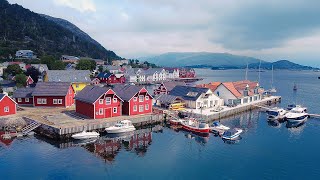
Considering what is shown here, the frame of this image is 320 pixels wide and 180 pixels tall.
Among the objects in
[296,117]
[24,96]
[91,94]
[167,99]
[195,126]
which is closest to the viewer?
[195,126]

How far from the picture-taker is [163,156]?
35.9 meters

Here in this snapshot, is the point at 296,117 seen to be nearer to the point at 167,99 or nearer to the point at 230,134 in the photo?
the point at 230,134

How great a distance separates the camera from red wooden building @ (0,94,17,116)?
47875mm

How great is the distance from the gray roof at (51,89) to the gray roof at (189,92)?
22.5 m

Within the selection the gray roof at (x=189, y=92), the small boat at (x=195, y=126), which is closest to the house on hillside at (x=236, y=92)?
the gray roof at (x=189, y=92)

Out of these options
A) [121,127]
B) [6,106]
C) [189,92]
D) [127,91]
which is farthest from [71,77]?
[121,127]

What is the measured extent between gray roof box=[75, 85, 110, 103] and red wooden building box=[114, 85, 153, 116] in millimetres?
4474

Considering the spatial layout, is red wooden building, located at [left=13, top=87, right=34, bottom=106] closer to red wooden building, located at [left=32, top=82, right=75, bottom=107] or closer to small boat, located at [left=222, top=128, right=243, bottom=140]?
red wooden building, located at [left=32, top=82, right=75, bottom=107]

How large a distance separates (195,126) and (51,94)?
27.8 meters

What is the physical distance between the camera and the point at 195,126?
4706 centimetres

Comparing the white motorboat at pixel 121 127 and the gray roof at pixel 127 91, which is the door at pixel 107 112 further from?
the white motorboat at pixel 121 127

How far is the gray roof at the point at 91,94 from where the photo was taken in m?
47.5

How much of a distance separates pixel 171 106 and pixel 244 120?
14189 millimetres

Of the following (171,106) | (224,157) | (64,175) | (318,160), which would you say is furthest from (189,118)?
(64,175)
